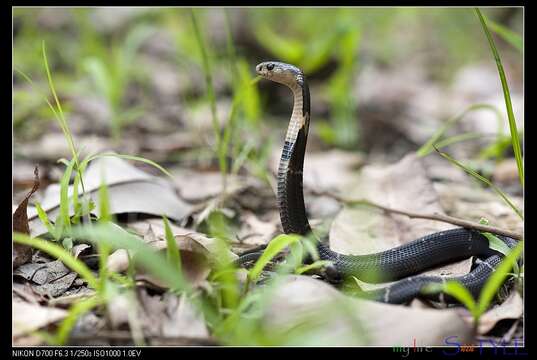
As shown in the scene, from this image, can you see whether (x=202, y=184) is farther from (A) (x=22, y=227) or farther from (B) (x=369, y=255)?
(B) (x=369, y=255)

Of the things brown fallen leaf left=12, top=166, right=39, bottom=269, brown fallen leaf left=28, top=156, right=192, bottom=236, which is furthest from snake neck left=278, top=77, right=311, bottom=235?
brown fallen leaf left=12, top=166, right=39, bottom=269

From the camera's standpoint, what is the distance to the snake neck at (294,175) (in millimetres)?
3445

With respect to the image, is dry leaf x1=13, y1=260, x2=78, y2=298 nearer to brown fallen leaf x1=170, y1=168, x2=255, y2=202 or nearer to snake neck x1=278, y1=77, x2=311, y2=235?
snake neck x1=278, y1=77, x2=311, y2=235

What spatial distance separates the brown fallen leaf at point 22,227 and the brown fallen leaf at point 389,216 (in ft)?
6.36

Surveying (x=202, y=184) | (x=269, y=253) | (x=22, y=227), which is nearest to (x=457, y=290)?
(x=269, y=253)

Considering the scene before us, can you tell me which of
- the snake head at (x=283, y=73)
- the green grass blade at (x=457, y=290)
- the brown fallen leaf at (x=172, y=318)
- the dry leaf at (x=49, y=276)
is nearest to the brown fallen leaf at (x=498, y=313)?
the green grass blade at (x=457, y=290)

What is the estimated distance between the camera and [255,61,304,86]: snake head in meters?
3.60

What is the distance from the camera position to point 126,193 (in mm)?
4301

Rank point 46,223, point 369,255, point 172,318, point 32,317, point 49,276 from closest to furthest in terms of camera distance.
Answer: point 172,318
point 32,317
point 49,276
point 46,223
point 369,255

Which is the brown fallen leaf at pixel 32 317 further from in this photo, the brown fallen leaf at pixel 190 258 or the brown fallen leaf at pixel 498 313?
the brown fallen leaf at pixel 498 313

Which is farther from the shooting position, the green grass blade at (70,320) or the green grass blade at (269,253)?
the green grass blade at (269,253)

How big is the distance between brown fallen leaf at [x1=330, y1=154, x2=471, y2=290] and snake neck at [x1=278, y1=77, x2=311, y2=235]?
21.8 inches

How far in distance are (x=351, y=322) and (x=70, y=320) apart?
4.07ft
